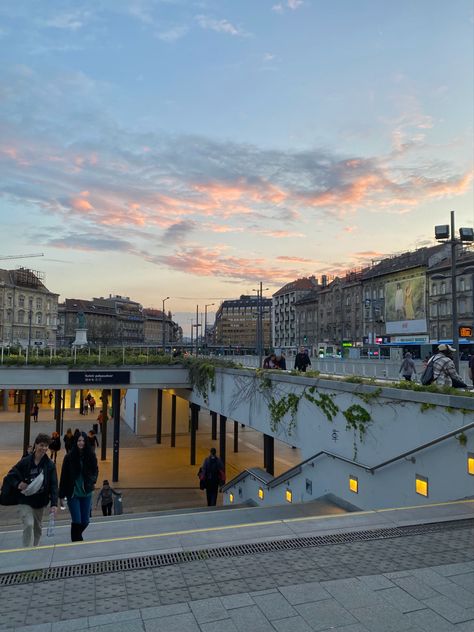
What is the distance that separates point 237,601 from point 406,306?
7258cm

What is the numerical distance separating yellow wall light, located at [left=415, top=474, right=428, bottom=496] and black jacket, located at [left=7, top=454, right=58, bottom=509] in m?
6.79

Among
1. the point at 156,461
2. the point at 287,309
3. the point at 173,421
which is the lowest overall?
the point at 156,461

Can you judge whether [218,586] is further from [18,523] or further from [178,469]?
[178,469]

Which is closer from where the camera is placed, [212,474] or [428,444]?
[428,444]

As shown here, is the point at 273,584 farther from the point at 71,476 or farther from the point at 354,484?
the point at 354,484

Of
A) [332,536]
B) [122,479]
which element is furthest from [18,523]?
[332,536]

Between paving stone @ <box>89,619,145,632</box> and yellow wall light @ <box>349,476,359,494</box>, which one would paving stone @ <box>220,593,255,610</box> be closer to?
paving stone @ <box>89,619,145,632</box>

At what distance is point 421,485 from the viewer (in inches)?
387

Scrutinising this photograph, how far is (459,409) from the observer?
30.6 ft

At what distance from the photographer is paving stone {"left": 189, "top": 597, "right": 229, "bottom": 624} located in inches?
175

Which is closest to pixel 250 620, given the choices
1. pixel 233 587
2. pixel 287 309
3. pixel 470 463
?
pixel 233 587

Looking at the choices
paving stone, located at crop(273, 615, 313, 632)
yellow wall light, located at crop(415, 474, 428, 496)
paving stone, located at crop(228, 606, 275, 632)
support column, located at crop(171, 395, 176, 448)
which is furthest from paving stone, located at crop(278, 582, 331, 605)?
support column, located at crop(171, 395, 176, 448)

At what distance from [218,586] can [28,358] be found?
25.3 meters

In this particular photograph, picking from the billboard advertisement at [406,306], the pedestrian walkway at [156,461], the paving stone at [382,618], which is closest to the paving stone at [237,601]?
the paving stone at [382,618]
